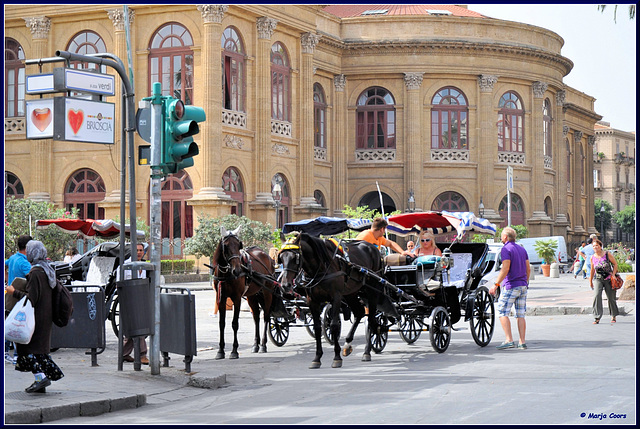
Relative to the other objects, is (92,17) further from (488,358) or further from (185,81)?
(488,358)

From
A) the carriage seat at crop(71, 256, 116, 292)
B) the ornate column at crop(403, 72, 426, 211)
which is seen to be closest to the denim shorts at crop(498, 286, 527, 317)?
the carriage seat at crop(71, 256, 116, 292)

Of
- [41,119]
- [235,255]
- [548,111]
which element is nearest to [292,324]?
[235,255]

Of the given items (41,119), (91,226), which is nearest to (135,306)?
(41,119)

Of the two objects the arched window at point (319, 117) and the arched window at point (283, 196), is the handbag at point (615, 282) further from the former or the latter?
the arched window at point (319, 117)

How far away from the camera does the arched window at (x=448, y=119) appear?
57375 mm

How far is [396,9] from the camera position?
6056cm

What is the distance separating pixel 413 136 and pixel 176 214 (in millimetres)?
18453

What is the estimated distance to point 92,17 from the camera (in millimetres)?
43719

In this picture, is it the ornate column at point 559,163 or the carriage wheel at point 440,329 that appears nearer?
the carriage wheel at point 440,329

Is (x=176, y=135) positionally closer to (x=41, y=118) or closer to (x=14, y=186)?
(x=41, y=118)

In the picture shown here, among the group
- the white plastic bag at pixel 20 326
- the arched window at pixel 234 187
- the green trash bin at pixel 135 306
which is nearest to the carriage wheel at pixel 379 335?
the green trash bin at pixel 135 306

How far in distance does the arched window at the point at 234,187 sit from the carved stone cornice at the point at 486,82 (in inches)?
771

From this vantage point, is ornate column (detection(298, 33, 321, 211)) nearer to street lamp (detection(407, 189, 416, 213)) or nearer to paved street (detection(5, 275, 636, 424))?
street lamp (detection(407, 189, 416, 213))

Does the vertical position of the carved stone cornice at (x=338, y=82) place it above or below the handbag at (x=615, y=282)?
above
